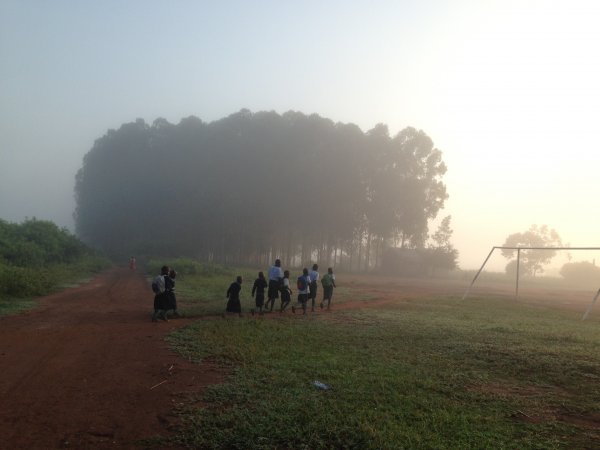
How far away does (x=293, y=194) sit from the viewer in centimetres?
5347

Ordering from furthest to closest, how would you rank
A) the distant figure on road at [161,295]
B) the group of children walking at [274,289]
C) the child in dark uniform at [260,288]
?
the child in dark uniform at [260,288] < the group of children walking at [274,289] < the distant figure on road at [161,295]

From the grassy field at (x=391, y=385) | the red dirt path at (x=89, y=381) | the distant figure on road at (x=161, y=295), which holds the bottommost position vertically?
the red dirt path at (x=89, y=381)

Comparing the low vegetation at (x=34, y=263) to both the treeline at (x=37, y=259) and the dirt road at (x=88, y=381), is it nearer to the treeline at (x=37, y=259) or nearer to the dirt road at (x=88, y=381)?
the treeline at (x=37, y=259)

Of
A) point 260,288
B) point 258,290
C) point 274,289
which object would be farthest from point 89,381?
point 274,289

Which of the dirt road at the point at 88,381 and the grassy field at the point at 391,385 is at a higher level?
the grassy field at the point at 391,385

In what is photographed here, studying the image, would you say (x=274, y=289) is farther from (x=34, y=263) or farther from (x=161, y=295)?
(x=34, y=263)

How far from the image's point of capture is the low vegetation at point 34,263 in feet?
54.2

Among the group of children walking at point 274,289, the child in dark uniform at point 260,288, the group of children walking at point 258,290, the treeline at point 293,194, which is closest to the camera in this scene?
the group of children walking at point 258,290

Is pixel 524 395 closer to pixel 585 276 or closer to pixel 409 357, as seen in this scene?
pixel 409 357

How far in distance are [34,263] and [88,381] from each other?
830 inches

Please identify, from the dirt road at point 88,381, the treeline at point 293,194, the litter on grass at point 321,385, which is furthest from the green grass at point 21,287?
the treeline at point 293,194

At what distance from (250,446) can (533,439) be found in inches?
134

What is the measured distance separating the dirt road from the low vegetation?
4303mm

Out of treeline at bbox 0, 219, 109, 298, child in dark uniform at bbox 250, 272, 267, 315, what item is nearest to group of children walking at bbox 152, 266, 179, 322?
child in dark uniform at bbox 250, 272, 267, 315
